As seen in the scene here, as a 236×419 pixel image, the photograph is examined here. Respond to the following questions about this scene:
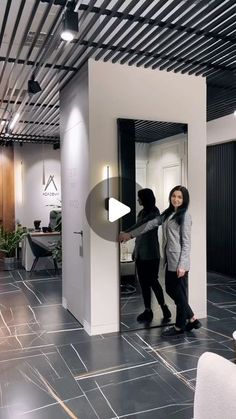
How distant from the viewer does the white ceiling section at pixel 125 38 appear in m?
2.79

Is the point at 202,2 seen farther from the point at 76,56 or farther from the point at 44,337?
the point at 44,337

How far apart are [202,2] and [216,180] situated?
4.42 meters

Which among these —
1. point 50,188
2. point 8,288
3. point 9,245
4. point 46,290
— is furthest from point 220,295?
point 50,188

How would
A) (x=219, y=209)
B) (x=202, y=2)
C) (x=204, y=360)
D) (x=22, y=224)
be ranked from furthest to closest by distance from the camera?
(x=22, y=224) < (x=219, y=209) < (x=202, y=2) < (x=204, y=360)

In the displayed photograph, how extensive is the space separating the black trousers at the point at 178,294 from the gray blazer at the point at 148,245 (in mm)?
274

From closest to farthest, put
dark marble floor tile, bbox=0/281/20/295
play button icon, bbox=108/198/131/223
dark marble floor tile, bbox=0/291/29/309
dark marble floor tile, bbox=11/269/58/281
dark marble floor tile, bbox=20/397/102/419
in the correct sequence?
dark marble floor tile, bbox=20/397/102/419 → play button icon, bbox=108/198/131/223 → dark marble floor tile, bbox=0/291/29/309 → dark marble floor tile, bbox=0/281/20/295 → dark marble floor tile, bbox=11/269/58/281

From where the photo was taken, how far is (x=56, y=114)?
20.4 feet

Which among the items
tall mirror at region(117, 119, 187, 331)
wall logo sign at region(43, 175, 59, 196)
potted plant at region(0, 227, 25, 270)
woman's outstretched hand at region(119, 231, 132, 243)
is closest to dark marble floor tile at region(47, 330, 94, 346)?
tall mirror at region(117, 119, 187, 331)

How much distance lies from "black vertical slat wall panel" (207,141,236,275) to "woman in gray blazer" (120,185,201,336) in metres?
2.95

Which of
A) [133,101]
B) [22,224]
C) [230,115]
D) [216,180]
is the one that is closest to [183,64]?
[133,101]

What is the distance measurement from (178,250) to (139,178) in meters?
0.88

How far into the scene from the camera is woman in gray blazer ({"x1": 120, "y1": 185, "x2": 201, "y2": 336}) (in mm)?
3697

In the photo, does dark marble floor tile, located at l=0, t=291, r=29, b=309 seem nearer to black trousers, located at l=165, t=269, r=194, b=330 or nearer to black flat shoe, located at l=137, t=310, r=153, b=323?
black flat shoe, located at l=137, t=310, r=153, b=323

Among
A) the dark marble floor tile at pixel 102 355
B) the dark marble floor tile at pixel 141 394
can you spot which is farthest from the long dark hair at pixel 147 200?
the dark marble floor tile at pixel 141 394
